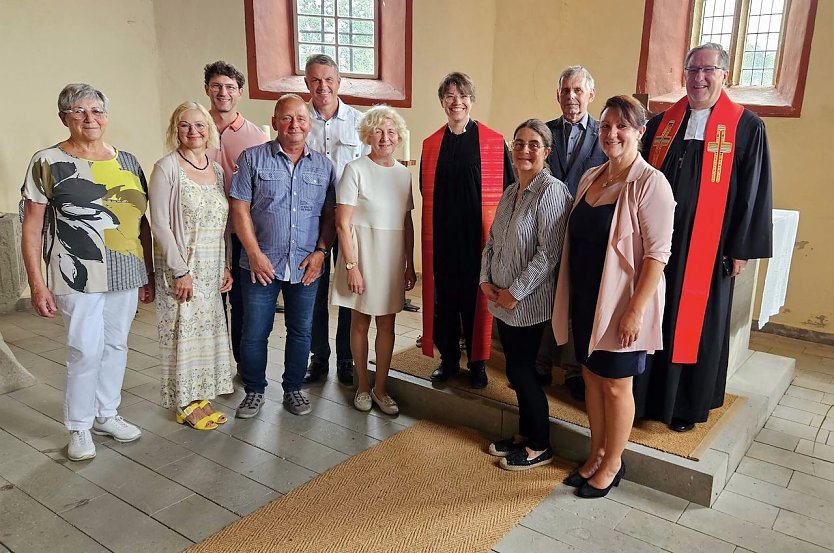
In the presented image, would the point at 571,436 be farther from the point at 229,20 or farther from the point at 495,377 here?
the point at 229,20

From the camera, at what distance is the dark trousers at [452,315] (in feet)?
10.4

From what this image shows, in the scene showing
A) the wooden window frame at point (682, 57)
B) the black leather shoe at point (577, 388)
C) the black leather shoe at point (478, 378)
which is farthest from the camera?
the wooden window frame at point (682, 57)

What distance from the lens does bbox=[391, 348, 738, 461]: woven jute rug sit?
2.72m

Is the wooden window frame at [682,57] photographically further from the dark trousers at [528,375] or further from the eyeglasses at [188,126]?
the eyeglasses at [188,126]

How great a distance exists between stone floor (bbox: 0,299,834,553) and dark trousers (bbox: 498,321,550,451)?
270 mm

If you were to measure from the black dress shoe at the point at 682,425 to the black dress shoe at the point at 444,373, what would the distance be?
111 centimetres

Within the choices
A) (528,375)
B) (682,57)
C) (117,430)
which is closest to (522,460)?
(528,375)

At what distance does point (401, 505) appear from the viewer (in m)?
2.52

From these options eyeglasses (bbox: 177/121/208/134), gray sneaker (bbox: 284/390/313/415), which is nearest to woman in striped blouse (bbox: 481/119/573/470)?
gray sneaker (bbox: 284/390/313/415)

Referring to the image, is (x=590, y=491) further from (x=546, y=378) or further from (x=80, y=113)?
(x=80, y=113)

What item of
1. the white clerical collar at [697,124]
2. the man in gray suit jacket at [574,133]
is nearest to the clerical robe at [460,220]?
the man in gray suit jacket at [574,133]

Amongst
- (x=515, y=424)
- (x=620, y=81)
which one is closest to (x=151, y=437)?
(x=515, y=424)

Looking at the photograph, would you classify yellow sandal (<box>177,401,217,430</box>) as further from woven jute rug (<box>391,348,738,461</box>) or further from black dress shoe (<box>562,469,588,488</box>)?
black dress shoe (<box>562,469,588,488</box>)

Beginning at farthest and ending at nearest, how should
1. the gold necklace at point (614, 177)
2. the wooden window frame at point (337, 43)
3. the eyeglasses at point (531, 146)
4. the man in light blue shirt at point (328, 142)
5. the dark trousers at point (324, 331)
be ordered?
1. the wooden window frame at point (337, 43)
2. the dark trousers at point (324, 331)
3. the man in light blue shirt at point (328, 142)
4. the eyeglasses at point (531, 146)
5. the gold necklace at point (614, 177)
